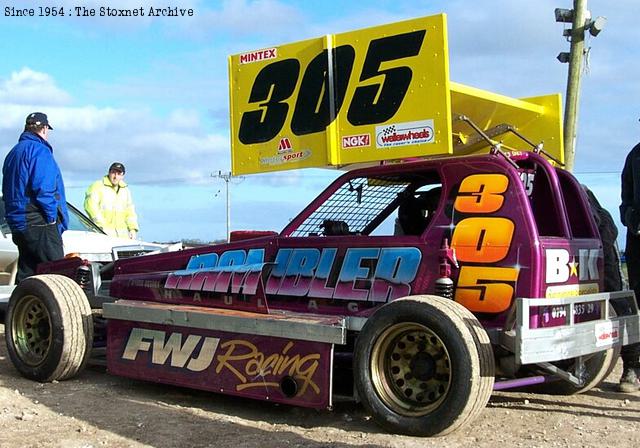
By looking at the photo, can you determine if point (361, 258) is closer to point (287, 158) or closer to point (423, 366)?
point (423, 366)

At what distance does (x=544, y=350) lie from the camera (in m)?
4.34

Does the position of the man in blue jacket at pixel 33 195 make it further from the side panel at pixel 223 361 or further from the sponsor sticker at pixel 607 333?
the sponsor sticker at pixel 607 333

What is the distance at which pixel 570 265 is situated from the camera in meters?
4.80

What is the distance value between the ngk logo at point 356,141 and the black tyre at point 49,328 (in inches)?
97.1

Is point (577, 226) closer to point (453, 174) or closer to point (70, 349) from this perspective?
point (453, 174)

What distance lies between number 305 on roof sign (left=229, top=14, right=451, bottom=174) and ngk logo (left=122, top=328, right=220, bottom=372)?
1273 millimetres

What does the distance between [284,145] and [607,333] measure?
2467 mm

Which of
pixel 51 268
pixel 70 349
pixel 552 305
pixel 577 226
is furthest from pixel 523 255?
pixel 51 268

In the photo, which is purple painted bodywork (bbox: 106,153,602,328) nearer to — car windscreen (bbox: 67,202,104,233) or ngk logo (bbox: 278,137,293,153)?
ngk logo (bbox: 278,137,293,153)

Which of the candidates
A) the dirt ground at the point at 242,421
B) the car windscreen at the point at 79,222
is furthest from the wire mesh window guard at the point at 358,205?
the car windscreen at the point at 79,222

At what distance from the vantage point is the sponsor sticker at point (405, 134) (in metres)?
4.74

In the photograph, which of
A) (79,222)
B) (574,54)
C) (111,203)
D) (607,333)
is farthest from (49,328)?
(574,54)

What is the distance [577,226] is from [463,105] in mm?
1157

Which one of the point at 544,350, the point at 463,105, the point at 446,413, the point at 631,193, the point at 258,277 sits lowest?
the point at 446,413
